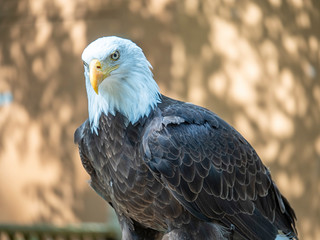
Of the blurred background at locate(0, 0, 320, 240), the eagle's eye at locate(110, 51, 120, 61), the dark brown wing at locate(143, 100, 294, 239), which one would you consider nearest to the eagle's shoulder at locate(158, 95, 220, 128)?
the dark brown wing at locate(143, 100, 294, 239)

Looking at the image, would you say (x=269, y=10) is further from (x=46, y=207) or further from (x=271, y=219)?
(x=46, y=207)

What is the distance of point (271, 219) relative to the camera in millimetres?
3664

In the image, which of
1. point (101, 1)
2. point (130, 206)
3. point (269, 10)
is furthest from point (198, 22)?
point (130, 206)

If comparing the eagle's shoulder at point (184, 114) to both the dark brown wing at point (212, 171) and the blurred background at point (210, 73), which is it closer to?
the dark brown wing at point (212, 171)

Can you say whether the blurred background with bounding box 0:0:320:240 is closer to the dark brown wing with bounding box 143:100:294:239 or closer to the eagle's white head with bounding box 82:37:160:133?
the dark brown wing with bounding box 143:100:294:239

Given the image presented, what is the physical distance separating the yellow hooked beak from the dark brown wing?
0.48 meters

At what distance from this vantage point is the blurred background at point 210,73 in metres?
6.19

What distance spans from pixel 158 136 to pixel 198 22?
3306mm

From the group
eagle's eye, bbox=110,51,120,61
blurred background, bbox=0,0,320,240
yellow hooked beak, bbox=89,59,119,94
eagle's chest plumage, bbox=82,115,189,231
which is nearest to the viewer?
yellow hooked beak, bbox=89,59,119,94

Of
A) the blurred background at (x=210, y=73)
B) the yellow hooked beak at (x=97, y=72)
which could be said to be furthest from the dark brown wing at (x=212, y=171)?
the blurred background at (x=210, y=73)

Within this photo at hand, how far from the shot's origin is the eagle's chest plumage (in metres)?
3.26

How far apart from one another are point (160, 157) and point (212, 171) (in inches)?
16.4

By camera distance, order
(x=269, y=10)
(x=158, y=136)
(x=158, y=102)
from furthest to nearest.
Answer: (x=269, y=10) < (x=158, y=102) < (x=158, y=136)

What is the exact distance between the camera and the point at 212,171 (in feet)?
11.0
